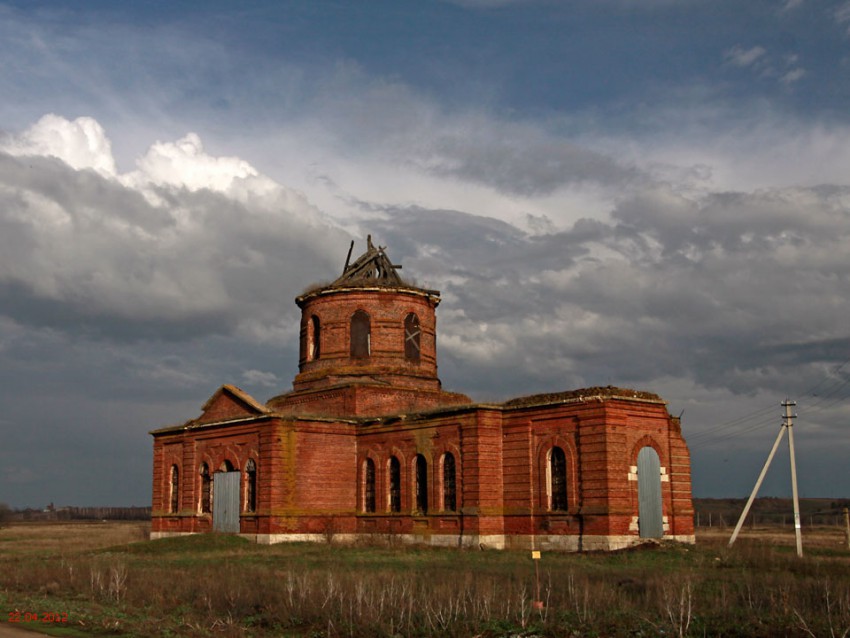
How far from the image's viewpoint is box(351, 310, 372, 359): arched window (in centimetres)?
3747

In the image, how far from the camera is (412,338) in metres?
38.3

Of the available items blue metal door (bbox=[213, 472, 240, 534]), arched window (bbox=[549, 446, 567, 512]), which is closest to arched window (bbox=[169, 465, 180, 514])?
blue metal door (bbox=[213, 472, 240, 534])

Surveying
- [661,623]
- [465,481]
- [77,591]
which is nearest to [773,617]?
[661,623]

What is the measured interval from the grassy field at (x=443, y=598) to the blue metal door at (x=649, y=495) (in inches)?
115

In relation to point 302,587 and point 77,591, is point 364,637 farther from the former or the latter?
point 77,591

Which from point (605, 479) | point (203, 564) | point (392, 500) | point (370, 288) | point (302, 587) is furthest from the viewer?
point (370, 288)

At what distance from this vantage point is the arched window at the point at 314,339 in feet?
126

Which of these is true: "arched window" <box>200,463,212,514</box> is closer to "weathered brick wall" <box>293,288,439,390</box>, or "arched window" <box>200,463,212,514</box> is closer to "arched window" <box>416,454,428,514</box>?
"weathered brick wall" <box>293,288,439,390</box>

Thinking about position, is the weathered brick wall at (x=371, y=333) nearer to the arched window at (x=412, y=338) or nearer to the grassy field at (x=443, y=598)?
the arched window at (x=412, y=338)

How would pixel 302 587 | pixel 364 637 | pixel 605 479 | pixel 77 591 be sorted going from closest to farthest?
pixel 364 637
pixel 302 587
pixel 77 591
pixel 605 479

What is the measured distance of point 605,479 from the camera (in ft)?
90.5

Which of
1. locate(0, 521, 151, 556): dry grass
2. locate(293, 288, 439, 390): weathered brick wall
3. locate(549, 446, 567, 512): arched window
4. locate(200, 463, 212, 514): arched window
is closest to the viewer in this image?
locate(549, 446, 567, 512): arched window

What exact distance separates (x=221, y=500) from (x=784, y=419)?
2104cm

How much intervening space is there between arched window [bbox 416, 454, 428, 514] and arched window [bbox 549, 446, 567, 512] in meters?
5.20
